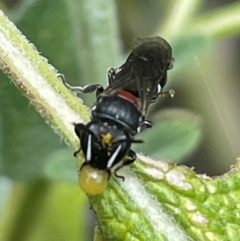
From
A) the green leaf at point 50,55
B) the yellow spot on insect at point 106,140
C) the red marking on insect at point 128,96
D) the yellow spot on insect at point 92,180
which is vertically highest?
the green leaf at point 50,55

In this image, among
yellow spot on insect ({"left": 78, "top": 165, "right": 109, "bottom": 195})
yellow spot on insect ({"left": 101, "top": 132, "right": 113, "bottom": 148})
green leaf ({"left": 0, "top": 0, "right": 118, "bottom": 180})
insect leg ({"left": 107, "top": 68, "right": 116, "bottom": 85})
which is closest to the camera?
yellow spot on insect ({"left": 78, "top": 165, "right": 109, "bottom": 195})

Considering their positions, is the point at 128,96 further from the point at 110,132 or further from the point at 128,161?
the point at 128,161

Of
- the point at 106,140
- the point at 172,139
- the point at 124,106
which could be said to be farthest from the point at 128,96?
the point at 172,139

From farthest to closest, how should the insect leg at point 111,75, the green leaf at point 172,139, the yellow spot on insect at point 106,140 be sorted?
the green leaf at point 172,139, the insect leg at point 111,75, the yellow spot on insect at point 106,140

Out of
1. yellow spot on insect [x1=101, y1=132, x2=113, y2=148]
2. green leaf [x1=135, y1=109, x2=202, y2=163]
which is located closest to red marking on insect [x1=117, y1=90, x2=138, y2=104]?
yellow spot on insect [x1=101, y1=132, x2=113, y2=148]

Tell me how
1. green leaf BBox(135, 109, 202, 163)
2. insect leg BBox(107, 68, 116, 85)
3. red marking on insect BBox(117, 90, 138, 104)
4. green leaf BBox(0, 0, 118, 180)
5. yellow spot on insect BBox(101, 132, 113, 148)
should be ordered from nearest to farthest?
yellow spot on insect BBox(101, 132, 113, 148) < red marking on insect BBox(117, 90, 138, 104) < insect leg BBox(107, 68, 116, 85) < green leaf BBox(0, 0, 118, 180) < green leaf BBox(135, 109, 202, 163)

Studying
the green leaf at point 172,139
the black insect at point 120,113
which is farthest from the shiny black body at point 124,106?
the green leaf at point 172,139

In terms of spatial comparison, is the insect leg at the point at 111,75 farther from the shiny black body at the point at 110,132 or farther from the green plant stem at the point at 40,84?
the green plant stem at the point at 40,84

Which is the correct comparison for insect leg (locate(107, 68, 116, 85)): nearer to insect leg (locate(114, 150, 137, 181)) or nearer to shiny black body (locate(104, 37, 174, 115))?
shiny black body (locate(104, 37, 174, 115))

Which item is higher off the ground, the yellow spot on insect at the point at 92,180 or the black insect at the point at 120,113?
the black insect at the point at 120,113

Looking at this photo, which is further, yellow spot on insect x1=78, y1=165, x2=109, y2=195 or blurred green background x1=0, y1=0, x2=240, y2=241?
blurred green background x1=0, y1=0, x2=240, y2=241
